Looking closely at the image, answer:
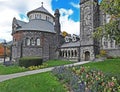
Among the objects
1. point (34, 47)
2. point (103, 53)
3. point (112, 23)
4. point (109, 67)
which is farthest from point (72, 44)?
point (112, 23)

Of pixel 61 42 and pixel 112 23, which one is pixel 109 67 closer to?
pixel 112 23

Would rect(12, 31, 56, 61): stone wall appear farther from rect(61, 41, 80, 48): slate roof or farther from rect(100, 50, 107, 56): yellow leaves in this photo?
rect(100, 50, 107, 56): yellow leaves

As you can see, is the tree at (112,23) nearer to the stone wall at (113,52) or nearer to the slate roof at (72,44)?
the stone wall at (113,52)

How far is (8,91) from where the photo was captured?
12344 millimetres

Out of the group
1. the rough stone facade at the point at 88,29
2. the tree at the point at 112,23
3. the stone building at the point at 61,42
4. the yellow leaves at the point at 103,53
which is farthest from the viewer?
the stone building at the point at 61,42

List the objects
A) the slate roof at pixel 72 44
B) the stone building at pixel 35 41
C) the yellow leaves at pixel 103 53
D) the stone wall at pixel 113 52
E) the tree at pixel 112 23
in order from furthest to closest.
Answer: the stone building at pixel 35 41 → the slate roof at pixel 72 44 → the stone wall at pixel 113 52 → the yellow leaves at pixel 103 53 → the tree at pixel 112 23

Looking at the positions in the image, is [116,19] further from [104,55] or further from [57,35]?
[57,35]

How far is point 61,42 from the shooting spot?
169ft

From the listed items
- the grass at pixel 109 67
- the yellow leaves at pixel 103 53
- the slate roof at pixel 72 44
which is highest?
the slate roof at pixel 72 44

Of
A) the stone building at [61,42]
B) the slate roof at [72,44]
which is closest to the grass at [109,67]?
the stone building at [61,42]

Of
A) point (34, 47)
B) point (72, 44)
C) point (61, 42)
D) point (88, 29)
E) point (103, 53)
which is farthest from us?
point (61, 42)

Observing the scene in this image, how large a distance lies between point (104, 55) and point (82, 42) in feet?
19.5

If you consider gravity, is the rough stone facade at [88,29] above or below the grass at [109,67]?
above

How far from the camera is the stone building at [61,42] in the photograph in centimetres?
4322
